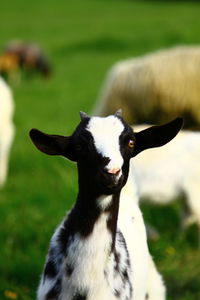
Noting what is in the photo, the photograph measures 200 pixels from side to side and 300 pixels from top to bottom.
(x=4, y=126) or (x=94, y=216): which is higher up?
(x=94, y=216)

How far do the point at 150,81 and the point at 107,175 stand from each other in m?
6.26

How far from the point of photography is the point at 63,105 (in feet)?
56.0

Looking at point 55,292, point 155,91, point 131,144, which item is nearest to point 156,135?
point 131,144

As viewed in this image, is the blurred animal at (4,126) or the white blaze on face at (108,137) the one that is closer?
the white blaze on face at (108,137)

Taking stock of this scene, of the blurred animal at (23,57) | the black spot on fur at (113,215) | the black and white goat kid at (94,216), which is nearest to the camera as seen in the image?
the black and white goat kid at (94,216)

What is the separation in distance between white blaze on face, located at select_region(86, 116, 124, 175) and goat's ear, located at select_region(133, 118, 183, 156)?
144 millimetres

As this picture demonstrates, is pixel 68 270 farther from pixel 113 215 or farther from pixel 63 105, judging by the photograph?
pixel 63 105

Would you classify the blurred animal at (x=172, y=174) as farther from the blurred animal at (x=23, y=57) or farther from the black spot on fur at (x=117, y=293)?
the blurred animal at (x=23, y=57)

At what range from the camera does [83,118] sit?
3.34 metres

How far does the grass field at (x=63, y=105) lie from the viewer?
5.55 meters

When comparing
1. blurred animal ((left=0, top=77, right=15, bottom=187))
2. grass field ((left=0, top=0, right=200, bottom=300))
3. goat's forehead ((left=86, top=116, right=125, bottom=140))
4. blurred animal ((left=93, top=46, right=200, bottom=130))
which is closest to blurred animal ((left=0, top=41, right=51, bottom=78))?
grass field ((left=0, top=0, right=200, bottom=300))

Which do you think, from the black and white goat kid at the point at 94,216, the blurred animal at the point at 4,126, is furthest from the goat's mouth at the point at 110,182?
the blurred animal at the point at 4,126

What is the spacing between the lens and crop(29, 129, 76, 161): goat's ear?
10.6ft

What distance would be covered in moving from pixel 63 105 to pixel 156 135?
13770 millimetres
